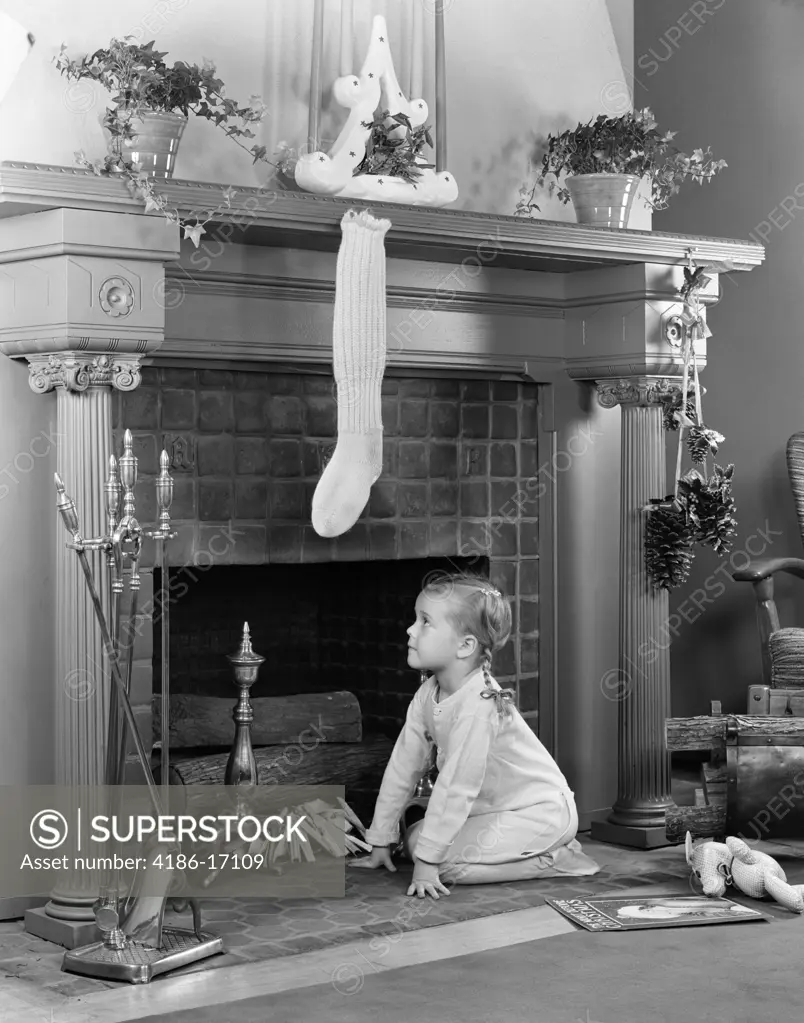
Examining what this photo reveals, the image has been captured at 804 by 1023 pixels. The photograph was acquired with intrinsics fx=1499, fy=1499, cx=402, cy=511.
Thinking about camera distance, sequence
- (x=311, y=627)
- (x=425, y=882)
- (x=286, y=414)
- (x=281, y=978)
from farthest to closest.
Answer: (x=311, y=627) < (x=286, y=414) < (x=425, y=882) < (x=281, y=978)

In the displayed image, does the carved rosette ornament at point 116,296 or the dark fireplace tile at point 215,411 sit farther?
the dark fireplace tile at point 215,411

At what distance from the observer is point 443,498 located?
4.31 meters

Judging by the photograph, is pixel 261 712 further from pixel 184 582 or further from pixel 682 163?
pixel 682 163

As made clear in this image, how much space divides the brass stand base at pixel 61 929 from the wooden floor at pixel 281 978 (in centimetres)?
23

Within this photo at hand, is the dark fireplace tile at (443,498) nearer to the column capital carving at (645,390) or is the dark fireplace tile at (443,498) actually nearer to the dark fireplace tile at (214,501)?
the column capital carving at (645,390)

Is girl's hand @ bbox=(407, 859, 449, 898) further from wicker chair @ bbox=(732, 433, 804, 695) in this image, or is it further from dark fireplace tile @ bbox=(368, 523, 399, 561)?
wicker chair @ bbox=(732, 433, 804, 695)

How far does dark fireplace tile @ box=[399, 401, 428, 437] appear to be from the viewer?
423 cm

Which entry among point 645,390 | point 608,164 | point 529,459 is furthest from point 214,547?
point 608,164

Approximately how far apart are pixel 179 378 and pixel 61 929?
4.49 feet

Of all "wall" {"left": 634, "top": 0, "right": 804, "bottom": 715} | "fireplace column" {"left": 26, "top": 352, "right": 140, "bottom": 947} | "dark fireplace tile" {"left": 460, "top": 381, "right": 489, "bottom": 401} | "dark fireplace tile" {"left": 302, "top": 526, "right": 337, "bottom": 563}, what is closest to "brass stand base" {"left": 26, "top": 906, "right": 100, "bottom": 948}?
"fireplace column" {"left": 26, "top": 352, "right": 140, "bottom": 947}

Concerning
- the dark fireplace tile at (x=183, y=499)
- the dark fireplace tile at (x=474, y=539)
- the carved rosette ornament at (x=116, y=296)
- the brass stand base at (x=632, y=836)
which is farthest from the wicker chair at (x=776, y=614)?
the carved rosette ornament at (x=116, y=296)

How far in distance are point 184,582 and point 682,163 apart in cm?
190

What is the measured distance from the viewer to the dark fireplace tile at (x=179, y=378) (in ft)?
12.4

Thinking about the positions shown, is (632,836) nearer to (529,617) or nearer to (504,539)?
(529,617)
